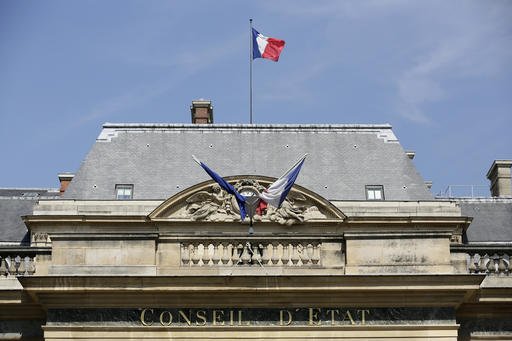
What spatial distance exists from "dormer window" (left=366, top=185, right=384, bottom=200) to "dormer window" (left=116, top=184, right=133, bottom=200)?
7304 millimetres

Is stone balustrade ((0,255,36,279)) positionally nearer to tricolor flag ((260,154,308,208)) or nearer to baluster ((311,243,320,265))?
tricolor flag ((260,154,308,208))

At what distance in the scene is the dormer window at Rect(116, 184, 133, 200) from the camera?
4212 centimetres

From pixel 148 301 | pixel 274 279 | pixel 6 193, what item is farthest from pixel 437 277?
pixel 6 193

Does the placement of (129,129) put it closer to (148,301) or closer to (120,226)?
(120,226)

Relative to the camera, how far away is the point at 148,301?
32188 millimetres

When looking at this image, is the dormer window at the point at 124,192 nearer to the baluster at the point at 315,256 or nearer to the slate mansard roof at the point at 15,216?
the slate mansard roof at the point at 15,216

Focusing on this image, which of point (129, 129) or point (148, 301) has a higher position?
point (129, 129)

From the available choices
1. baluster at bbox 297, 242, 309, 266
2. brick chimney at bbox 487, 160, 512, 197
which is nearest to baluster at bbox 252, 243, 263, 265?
baluster at bbox 297, 242, 309, 266

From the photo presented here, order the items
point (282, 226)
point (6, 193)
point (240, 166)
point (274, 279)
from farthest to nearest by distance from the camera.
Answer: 1. point (6, 193)
2. point (240, 166)
3. point (282, 226)
4. point (274, 279)

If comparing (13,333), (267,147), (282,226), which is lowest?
(13,333)

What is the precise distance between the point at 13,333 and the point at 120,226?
7.68 meters

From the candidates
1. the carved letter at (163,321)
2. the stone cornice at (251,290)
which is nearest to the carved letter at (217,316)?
the stone cornice at (251,290)

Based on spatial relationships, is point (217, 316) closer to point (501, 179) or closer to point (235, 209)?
point (235, 209)

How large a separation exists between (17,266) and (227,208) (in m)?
8.32
